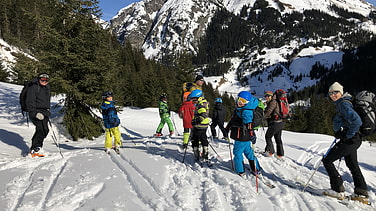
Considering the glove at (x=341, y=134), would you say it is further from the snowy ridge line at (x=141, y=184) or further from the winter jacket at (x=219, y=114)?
the winter jacket at (x=219, y=114)

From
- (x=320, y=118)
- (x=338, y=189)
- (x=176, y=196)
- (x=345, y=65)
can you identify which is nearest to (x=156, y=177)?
(x=176, y=196)

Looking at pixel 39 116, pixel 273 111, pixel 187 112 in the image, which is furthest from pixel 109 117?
pixel 273 111

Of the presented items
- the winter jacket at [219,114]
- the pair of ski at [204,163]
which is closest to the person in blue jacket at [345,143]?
the pair of ski at [204,163]

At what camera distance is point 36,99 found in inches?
236

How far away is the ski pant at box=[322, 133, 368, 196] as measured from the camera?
3.81 meters

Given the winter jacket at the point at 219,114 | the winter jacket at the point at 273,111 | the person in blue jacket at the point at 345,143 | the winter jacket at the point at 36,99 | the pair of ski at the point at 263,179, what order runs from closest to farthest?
the person in blue jacket at the point at 345,143 → the pair of ski at the point at 263,179 → the winter jacket at the point at 36,99 → the winter jacket at the point at 273,111 → the winter jacket at the point at 219,114

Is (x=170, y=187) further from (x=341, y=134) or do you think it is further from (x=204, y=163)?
(x=341, y=134)

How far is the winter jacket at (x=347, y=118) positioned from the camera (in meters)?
3.56

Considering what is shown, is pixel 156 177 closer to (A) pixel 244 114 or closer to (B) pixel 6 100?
(A) pixel 244 114

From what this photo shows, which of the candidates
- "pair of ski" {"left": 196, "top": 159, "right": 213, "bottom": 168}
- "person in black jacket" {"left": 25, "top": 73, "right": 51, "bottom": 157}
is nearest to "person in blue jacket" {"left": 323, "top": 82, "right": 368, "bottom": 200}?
"pair of ski" {"left": 196, "top": 159, "right": 213, "bottom": 168}

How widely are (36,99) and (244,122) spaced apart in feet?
19.6

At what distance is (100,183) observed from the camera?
4.23 metres

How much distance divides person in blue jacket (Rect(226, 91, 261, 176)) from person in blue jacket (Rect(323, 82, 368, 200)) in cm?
148

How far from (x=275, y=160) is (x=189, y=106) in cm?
324
